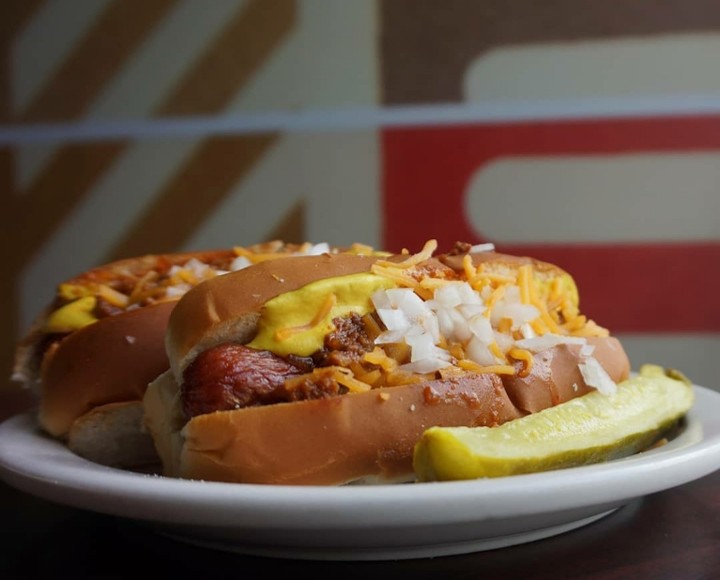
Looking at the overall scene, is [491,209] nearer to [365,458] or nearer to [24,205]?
[24,205]

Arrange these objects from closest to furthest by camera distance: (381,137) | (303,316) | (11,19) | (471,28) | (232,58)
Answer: (303,316)
(471,28)
(381,137)
(232,58)
(11,19)

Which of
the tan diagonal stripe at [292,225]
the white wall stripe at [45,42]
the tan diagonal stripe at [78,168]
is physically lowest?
the tan diagonal stripe at [292,225]

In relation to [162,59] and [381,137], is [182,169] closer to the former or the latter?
[162,59]

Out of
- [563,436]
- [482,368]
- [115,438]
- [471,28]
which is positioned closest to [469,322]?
[482,368]

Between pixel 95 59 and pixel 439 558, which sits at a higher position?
pixel 95 59

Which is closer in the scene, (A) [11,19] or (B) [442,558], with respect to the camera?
(B) [442,558]

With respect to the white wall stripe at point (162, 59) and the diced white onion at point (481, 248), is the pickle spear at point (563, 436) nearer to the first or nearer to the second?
the diced white onion at point (481, 248)

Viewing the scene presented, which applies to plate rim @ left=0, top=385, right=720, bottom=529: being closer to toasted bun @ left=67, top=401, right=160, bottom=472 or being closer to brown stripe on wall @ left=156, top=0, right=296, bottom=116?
toasted bun @ left=67, top=401, right=160, bottom=472

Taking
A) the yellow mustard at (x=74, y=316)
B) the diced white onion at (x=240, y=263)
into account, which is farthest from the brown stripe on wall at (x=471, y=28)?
the yellow mustard at (x=74, y=316)
